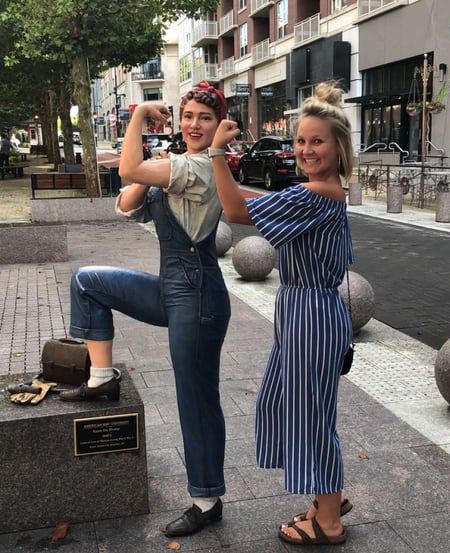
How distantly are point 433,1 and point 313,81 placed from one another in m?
10.7

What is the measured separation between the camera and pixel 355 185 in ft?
62.4

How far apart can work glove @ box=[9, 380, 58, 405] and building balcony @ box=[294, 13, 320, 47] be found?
106 ft

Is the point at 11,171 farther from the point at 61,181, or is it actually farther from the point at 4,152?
the point at 61,181

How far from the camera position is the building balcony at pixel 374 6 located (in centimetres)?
2577

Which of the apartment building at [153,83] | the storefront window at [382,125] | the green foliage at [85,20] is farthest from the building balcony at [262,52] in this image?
the apartment building at [153,83]

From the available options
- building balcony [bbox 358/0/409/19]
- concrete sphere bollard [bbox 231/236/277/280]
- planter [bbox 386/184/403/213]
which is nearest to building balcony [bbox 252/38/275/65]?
building balcony [bbox 358/0/409/19]

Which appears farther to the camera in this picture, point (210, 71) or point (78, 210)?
Result: point (210, 71)

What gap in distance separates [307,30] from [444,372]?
32379 mm

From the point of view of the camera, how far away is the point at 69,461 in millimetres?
3035

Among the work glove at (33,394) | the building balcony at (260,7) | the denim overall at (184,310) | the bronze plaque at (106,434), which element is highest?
the building balcony at (260,7)

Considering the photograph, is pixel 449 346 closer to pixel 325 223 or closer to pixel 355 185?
pixel 325 223

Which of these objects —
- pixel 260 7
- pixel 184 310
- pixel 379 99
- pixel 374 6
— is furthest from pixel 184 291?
pixel 260 7

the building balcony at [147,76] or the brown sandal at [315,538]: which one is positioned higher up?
the building balcony at [147,76]

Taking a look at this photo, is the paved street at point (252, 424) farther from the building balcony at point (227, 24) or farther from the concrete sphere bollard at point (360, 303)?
the building balcony at point (227, 24)
